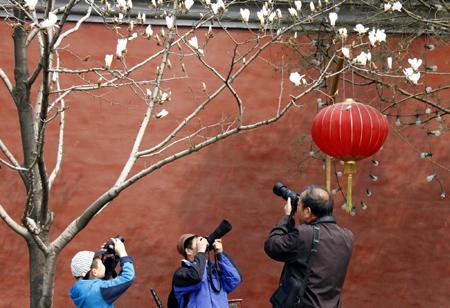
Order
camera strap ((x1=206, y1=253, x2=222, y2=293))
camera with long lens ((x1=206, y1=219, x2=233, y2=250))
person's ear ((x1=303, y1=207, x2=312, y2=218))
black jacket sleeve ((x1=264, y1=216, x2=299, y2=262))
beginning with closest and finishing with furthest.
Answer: black jacket sleeve ((x1=264, y1=216, x2=299, y2=262)) < person's ear ((x1=303, y1=207, x2=312, y2=218)) < camera with long lens ((x1=206, y1=219, x2=233, y2=250)) < camera strap ((x1=206, y1=253, x2=222, y2=293))

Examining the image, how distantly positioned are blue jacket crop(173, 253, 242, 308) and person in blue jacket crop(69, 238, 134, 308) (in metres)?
0.43

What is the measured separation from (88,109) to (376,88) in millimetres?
2405

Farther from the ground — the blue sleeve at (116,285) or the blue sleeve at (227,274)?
the blue sleeve at (116,285)

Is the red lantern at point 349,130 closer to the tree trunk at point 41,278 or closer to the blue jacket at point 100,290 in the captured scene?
the blue jacket at point 100,290

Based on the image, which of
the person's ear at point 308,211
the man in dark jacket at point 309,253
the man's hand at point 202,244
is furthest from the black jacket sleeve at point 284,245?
the man's hand at point 202,244

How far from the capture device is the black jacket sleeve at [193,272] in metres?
5.38

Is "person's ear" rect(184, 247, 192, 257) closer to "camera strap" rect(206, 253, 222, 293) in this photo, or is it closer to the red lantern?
"camera strap" rect(206, 253, 222, 293)

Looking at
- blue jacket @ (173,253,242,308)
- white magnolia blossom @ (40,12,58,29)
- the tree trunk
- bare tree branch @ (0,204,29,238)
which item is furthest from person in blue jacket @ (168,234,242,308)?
white magnolia blossom @ (40,12,58,29)

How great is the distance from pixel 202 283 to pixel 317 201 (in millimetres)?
1072

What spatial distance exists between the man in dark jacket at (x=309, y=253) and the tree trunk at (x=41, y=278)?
1305mm

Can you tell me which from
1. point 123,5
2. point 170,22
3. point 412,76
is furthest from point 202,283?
point 412,76

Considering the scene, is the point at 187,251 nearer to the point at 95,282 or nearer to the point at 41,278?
the point at 95,282

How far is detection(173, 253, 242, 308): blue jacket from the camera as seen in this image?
5.40 m

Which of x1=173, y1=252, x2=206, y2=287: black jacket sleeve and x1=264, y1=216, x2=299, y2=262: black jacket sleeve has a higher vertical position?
x1=264, y1=216, x2=299, y2=262: black jacket sleeve
